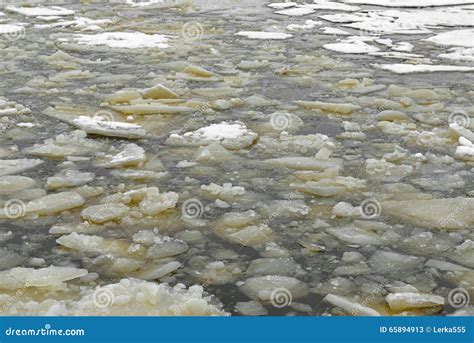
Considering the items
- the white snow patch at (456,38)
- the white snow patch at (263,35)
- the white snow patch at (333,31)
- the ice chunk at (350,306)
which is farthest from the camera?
the white snow patch at (333,31)

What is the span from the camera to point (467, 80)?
5.05 metres

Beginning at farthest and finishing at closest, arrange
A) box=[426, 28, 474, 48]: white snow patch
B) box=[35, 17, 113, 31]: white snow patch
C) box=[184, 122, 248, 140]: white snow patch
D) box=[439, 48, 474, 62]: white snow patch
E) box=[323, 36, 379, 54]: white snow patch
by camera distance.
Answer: box=[35, 17, 113, 31]: white snow patch, box=[426, 28, 474, 48]: white snow patch, box=[323, 36, 379, 54]: white snow patch, box=[439, 48, 474, 62]: white snow patch, box=[184, 122, 248, 140]: white snow patch

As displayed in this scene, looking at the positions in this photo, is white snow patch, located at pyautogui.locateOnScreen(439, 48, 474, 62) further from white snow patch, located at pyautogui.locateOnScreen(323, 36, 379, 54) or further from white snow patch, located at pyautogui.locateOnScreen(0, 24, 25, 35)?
white snow patch, located at pyautogui.locateOnScreen(0, 24, 25, 35)

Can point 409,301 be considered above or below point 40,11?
below

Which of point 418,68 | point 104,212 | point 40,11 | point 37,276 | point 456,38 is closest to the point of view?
point 37,276

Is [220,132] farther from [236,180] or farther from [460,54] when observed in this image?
[460,54]

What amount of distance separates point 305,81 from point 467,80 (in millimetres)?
1331

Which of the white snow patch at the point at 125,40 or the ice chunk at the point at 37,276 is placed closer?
the ice chunk at the point at 37,276

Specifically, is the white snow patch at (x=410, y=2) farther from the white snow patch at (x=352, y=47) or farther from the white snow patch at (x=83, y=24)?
the white snow patch at (x=83, y=24)

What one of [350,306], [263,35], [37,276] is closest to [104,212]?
[37,276]

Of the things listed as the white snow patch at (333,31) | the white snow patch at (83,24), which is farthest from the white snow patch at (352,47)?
the white snow patch at (83,24)

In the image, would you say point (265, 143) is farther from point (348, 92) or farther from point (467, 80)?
point (467, 80)

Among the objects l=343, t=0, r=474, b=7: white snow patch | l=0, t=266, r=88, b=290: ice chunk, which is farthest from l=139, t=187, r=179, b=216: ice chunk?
l=343, t=0, r=474, b=7: white snow patch

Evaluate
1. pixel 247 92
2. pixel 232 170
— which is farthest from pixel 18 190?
pixel 247 92
